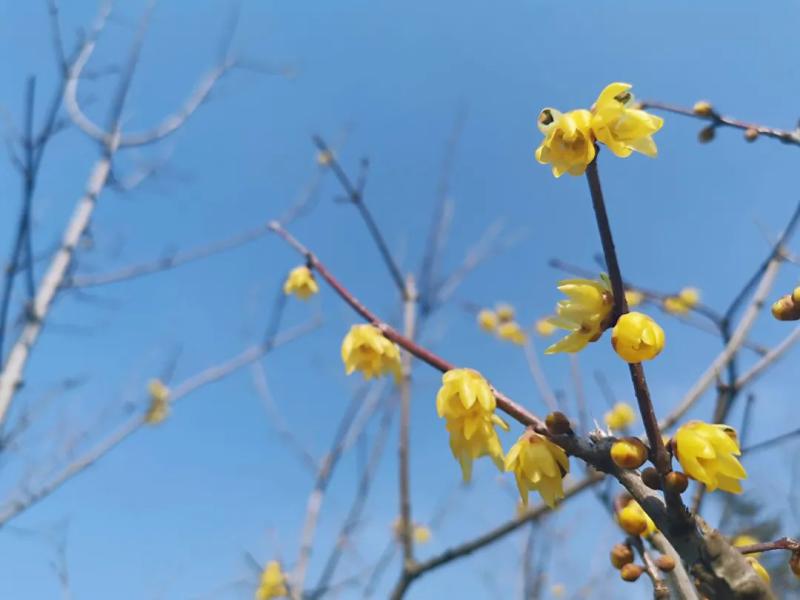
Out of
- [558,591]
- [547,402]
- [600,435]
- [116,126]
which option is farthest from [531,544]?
[558,591]

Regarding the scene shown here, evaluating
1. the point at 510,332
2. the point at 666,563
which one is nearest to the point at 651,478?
the point at 666,563

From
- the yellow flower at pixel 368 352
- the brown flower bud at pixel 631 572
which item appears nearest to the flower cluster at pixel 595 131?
the brown flower bud at pixel 631 572

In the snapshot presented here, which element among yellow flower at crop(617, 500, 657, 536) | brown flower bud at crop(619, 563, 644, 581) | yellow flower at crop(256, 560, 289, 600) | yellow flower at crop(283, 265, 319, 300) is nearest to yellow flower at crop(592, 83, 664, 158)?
yellow flower at crop(617, 500, 657, 536)

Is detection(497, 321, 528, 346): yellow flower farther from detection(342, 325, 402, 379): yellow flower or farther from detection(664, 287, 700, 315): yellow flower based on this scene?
detection(342, 325, 402, 379): yellow flower

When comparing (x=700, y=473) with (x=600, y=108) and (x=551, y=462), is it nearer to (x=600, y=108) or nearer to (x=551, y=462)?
(x=551, y=462)

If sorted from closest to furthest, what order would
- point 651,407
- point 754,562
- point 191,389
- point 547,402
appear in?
1. point 651,407
2. point 754,562
3. point 547,402
4. point 191,389
